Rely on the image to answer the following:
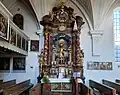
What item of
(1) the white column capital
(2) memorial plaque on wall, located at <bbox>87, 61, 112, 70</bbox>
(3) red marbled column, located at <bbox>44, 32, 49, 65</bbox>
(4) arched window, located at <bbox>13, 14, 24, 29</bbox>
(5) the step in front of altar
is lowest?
(5) the step in front of altar

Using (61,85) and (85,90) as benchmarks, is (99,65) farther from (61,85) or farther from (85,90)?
(85,90)

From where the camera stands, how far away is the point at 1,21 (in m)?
8.05

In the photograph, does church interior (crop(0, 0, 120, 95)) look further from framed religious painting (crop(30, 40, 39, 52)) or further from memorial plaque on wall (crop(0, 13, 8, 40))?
memorial plaque on wall (crop(0, 13, 8, 40))

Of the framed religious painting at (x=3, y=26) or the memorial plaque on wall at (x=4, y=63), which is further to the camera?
the memorial plaque on wall at (x=4, y=63)

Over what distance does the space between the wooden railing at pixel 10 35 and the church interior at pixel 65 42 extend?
178 mm

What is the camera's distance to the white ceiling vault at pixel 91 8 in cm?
1319

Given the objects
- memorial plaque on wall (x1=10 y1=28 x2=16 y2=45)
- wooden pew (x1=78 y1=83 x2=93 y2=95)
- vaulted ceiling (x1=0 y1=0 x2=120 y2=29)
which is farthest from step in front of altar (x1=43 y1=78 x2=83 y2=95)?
vaulted ceiling (x1=0 y1=0 x2=120 y2=29)

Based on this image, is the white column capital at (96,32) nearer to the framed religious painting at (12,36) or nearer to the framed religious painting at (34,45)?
the framed religious painting at (34,45)

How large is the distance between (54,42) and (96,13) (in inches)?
120

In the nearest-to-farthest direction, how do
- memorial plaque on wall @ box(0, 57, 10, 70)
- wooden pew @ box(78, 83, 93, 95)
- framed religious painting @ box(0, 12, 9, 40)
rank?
wooden pew @ box(78, 83, 93, 95), framed religious painting @ box(0, 12, 9, 40), memorial plaque on wall @ box(0, 57, 10, 70)

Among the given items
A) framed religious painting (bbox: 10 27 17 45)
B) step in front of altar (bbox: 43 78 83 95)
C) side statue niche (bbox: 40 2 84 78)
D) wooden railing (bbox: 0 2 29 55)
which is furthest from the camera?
side statue niche (bbox: 40 2 84 78)

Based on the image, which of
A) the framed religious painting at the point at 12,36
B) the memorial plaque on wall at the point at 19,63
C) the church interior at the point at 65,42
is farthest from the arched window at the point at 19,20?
the framed religious painting at the point at 12,36

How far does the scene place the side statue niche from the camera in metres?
12.8

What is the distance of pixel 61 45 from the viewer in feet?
43.3
